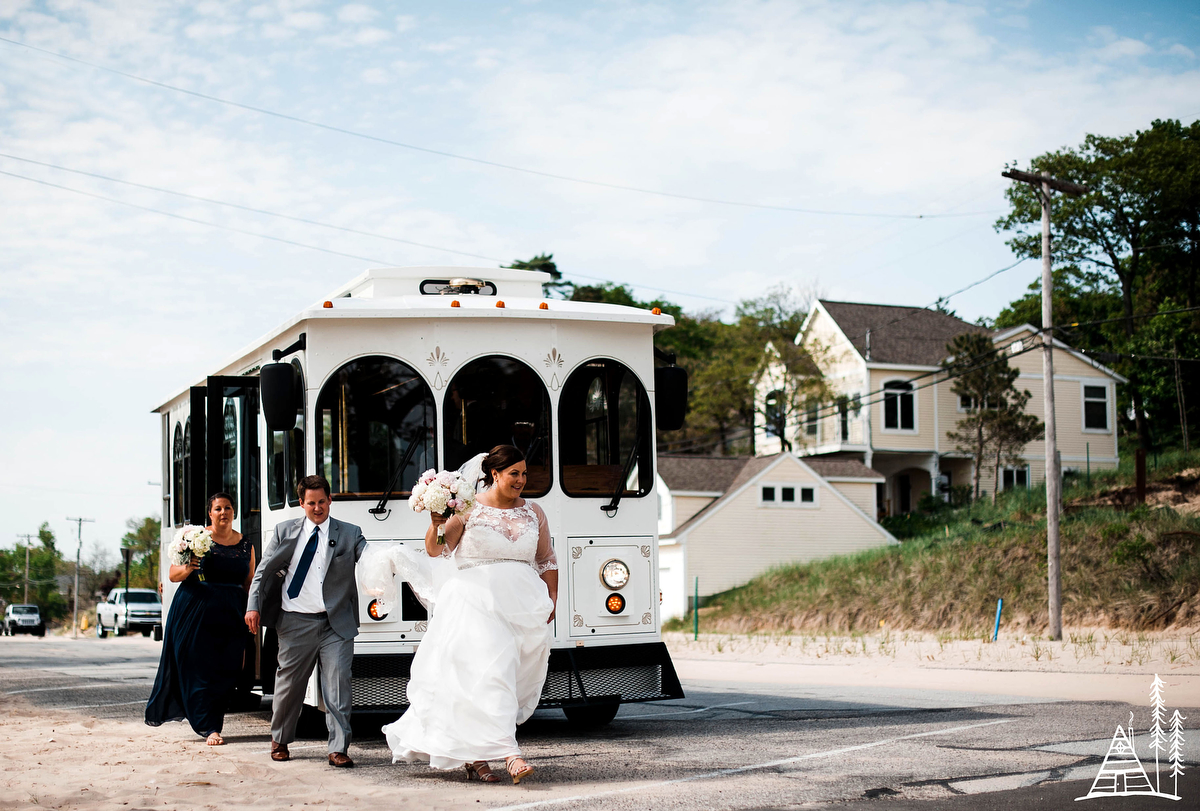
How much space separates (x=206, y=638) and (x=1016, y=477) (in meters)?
41.9

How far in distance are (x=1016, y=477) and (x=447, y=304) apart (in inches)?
1611

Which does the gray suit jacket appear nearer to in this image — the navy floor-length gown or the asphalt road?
the asphalt road

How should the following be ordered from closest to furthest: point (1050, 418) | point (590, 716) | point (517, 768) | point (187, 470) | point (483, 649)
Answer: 1. point (517, 768)
2. point (483, 649)
3. point (590, 716)
4. point (187, 470)
5. point (1050, 418)

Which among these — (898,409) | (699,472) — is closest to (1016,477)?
(898,409)

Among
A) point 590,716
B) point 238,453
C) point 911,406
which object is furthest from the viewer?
point 911,406

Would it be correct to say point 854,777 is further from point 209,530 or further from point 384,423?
point 209,530

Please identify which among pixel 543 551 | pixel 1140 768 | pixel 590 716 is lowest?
pixel 590 716

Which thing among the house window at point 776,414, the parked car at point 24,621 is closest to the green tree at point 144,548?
the parked car at point 24,621

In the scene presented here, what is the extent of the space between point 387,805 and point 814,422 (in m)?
42.9

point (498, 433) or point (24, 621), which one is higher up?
point (498, 433)

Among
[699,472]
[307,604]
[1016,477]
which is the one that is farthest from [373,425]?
[1016,477]

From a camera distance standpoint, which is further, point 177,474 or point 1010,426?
point 1010,426

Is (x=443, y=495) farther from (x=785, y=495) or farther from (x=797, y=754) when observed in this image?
(x=785, y=495)

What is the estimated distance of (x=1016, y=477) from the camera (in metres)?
47.0
